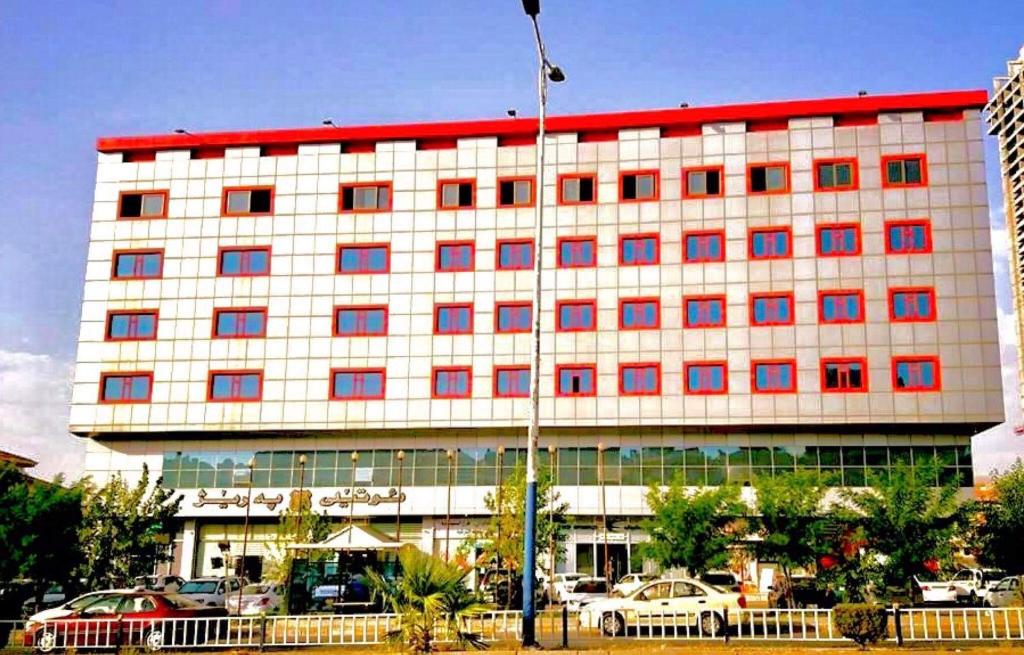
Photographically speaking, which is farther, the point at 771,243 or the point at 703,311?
the point at 771,243

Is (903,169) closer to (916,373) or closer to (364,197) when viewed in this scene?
(916,373)

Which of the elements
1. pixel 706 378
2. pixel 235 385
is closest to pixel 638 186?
pixel 706 378

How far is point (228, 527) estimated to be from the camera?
5803cm

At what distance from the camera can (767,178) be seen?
2164 inches

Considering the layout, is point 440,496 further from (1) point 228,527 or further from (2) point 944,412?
(2) point 944,412

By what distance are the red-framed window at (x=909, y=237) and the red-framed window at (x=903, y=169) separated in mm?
2133

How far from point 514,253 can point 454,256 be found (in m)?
3.31

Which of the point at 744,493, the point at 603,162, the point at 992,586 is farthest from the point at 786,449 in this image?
the point at 603,162

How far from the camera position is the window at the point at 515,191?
56.7 m

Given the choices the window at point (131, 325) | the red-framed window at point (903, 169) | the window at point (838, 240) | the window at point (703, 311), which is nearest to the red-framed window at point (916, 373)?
the window at point (838, 240)

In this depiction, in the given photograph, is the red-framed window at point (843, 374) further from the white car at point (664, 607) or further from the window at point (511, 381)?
the white car at point (664, 607)

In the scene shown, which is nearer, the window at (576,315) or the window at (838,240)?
the window at (838,240)

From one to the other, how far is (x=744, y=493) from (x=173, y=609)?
110 ft

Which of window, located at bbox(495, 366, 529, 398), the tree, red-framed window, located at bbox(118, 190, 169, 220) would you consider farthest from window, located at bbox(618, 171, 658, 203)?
red-framed window, located at bbox(118, 190, 169, 220)
